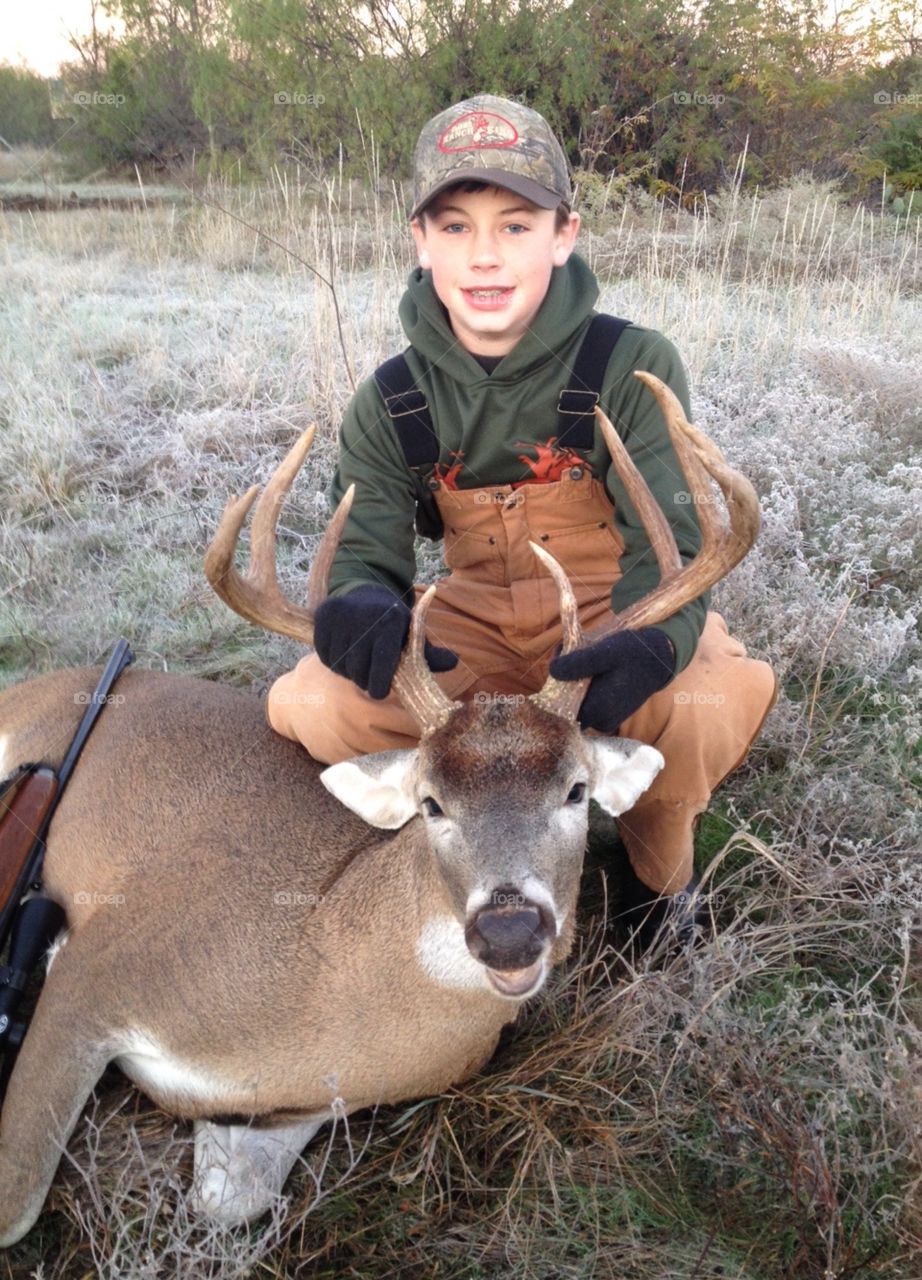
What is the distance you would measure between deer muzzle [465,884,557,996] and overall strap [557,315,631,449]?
1.63 m

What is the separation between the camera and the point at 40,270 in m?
9.92

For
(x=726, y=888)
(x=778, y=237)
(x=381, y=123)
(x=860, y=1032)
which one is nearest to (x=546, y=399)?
(x=726, y=888)

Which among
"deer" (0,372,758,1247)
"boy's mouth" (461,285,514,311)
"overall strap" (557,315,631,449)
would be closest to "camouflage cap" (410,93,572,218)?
"boy's mouth" (461,285,514,311)

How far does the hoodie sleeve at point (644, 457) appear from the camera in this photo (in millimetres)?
3008

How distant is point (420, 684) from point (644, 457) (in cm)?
109

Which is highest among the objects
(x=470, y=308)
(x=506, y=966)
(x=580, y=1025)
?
(x=470, y=308)

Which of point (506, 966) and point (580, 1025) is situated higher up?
point (506, 966)

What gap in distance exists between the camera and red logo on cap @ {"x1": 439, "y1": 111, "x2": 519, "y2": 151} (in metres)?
3.08

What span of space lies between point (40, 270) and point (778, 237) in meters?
7.19

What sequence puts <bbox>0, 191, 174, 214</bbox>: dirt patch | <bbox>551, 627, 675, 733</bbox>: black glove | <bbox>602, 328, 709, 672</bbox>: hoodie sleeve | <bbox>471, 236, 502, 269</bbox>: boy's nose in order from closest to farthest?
<bbox>551, 627, 675, 733</bbox>: black glove → <bbox>602, 328, 709, 672</bbox>: hoodie sleeve → <bbox>471, 236, 502, 269</bbox>: boy's nose → <bbox>0, 191, 174, 214</bbox>: dirt patch

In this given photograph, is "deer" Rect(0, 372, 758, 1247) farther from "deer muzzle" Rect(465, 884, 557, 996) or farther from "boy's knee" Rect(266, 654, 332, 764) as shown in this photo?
"boy's knee" Rect(266, 654, 332, 764)

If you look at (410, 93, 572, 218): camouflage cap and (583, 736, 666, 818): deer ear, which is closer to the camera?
(583, 736, 666, 818): deer ear

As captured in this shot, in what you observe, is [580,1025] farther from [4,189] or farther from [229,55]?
[4,189]

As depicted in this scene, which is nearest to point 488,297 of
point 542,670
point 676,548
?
point 676,548
